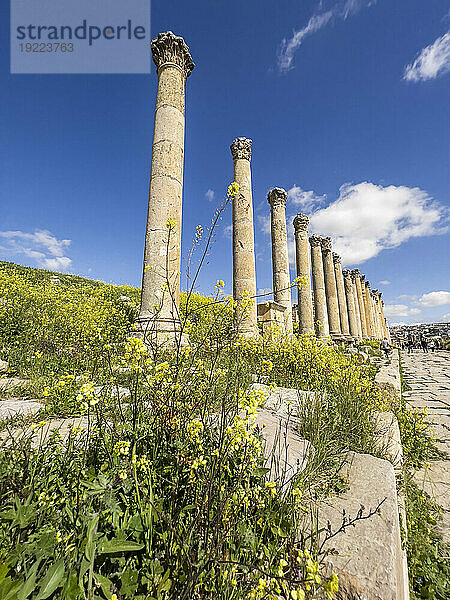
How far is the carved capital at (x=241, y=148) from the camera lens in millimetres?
12062

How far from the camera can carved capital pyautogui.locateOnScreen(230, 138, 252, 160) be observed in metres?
12.1

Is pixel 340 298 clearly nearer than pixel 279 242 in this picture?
No

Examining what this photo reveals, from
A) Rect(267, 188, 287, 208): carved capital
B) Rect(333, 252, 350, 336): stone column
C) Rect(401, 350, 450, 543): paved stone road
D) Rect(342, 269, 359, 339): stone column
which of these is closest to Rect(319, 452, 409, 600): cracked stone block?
Rect(401, 350, 450, 543): paved stone road

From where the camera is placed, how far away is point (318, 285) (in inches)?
765

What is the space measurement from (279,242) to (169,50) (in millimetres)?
8930

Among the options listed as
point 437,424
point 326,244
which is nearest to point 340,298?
point 326,244

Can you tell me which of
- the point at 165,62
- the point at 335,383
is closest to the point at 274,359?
the point at 335,383

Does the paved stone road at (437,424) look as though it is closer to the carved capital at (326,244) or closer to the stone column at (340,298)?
the carved capital at (326,244)

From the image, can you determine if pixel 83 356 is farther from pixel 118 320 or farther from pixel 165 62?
pixel 165 62

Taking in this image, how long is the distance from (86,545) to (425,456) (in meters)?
4.94

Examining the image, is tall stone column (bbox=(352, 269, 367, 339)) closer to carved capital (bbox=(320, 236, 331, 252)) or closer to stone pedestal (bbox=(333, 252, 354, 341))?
stone pedestal (bbox=(333, 252, 354, 341))

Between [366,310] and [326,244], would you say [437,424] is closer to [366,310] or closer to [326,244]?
[326,244]

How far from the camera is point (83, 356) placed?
635 cm

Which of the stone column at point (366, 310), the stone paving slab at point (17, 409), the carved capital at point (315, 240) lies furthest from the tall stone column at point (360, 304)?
the stone paving slab at point (17, 409)
